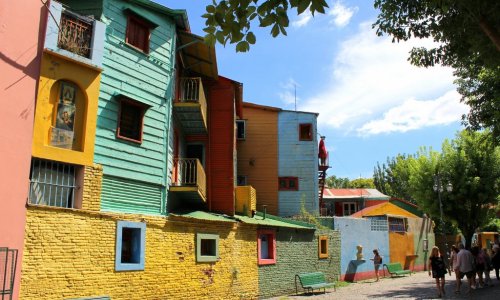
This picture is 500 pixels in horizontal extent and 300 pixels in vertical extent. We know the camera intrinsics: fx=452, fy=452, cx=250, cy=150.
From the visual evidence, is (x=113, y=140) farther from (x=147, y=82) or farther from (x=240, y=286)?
(x=240, y=286)

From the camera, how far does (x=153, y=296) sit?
39.3 ft

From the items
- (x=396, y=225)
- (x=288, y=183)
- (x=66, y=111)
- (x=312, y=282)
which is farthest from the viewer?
(x=396, y=225)

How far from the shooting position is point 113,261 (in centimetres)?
1108

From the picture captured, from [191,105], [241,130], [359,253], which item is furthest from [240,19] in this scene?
[241,130]

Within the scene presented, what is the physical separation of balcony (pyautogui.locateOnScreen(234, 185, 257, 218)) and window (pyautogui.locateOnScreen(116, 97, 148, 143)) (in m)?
7.10

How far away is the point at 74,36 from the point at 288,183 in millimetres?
17219

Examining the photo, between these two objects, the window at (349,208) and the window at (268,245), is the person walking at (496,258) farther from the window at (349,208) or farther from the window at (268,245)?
the window at (349,208)

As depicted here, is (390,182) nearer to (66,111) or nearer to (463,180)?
(463,180)

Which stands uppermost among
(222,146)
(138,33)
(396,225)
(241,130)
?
(241,130)

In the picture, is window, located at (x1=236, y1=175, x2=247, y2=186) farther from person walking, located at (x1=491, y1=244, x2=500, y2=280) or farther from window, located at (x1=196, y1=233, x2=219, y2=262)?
person walking, located at (x1=491, y1=244, x2=500, y2=280)

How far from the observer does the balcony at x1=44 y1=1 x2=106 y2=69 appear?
10430 mm

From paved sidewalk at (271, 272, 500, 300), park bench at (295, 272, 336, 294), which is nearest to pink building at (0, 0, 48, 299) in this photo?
paved sidewalk at (271, 272, 500, 300)

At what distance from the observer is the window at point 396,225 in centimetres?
2692

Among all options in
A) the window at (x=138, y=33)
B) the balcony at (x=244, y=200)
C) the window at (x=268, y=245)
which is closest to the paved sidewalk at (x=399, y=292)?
the window at (x=268, y=245)
